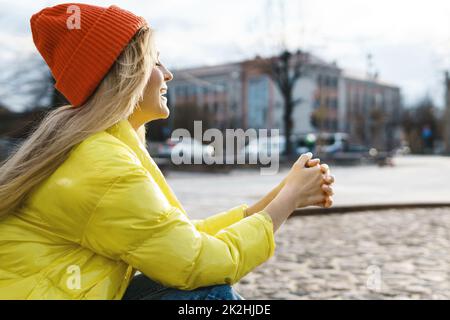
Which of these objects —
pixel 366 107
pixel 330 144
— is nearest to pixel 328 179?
pixel 330 144

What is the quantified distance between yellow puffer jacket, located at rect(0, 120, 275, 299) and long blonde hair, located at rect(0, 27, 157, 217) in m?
0.03

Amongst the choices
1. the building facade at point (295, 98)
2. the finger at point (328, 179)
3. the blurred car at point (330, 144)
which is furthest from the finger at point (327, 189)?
the building facade at point (295, 98)

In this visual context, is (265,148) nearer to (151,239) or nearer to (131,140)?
(131,140)

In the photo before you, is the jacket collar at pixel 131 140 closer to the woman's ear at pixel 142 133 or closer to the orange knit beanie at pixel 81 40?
the orange knit beanie at pixel 81 40

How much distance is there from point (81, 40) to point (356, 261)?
440 cm

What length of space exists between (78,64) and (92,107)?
5.1 inches

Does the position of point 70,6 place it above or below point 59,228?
above

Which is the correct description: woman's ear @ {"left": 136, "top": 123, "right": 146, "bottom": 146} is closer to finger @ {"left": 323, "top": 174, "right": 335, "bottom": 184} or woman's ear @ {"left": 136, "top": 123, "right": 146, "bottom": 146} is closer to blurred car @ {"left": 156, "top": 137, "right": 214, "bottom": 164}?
finger @ {"left": 323, "top": 174, "right": 335, "bottom": 184}

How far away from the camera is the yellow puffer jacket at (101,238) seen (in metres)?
1.63

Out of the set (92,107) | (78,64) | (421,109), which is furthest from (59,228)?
(421,109)

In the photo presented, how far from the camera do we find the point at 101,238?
64.9 inches

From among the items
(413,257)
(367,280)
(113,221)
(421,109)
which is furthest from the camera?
(421,109)
